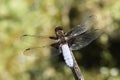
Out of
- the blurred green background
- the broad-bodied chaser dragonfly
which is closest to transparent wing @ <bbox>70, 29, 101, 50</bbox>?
the broad-bodied chaser dragonfly

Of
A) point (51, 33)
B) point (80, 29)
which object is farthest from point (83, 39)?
point (51, 33)

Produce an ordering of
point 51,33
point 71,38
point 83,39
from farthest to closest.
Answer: point 51,33, point 83,39, point 71,38

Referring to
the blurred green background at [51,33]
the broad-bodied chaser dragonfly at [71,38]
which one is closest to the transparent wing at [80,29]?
the broad-bodied chaser dragonfly at [71,38]

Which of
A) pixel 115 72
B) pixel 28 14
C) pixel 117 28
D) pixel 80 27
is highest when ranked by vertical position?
pixel 80 27

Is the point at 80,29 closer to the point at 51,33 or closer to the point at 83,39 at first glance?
the point at 83,39

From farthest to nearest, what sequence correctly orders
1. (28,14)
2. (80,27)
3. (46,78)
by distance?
(28,14), (46,78), (80,27)

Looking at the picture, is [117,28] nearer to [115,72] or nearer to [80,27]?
[115,72]

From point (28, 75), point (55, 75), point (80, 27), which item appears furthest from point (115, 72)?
point (80, 27)

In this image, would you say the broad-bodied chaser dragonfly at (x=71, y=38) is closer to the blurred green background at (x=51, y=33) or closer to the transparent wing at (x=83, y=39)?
the transparent wing at (x=83, y=39)

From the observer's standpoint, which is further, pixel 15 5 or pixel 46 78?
pixel 15 5
